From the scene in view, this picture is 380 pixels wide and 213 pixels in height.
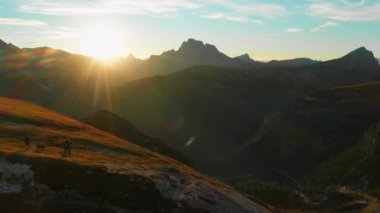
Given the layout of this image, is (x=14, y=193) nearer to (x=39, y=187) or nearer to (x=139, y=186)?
(x=39, y=187)

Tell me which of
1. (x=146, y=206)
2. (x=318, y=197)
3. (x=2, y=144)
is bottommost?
(x=318, y=197)

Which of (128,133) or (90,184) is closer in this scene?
(90,184)

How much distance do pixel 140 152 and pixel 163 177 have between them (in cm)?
2520

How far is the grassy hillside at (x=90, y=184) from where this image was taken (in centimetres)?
5219

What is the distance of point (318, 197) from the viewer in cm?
12756

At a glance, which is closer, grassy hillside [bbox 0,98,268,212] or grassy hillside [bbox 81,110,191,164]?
grassy hillside [bbox 0,98,268,212]

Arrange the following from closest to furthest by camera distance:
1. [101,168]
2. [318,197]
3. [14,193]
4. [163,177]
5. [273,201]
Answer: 1. [14,193]
2. [101,168]
3. [163,177]
4. [273,201]
5. [318,197]

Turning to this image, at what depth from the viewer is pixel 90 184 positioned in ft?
186

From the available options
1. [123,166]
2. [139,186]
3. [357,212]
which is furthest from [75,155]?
[357,212]

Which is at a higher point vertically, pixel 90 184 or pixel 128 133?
pixel 90 184

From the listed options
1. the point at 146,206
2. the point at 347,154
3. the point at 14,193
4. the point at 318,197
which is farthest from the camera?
the point at 347,154

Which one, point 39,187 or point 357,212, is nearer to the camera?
point 39,187

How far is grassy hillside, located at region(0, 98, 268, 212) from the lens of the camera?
171 feet

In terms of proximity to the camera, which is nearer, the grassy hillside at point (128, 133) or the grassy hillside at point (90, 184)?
the grassy hillside at point (90, 184)
